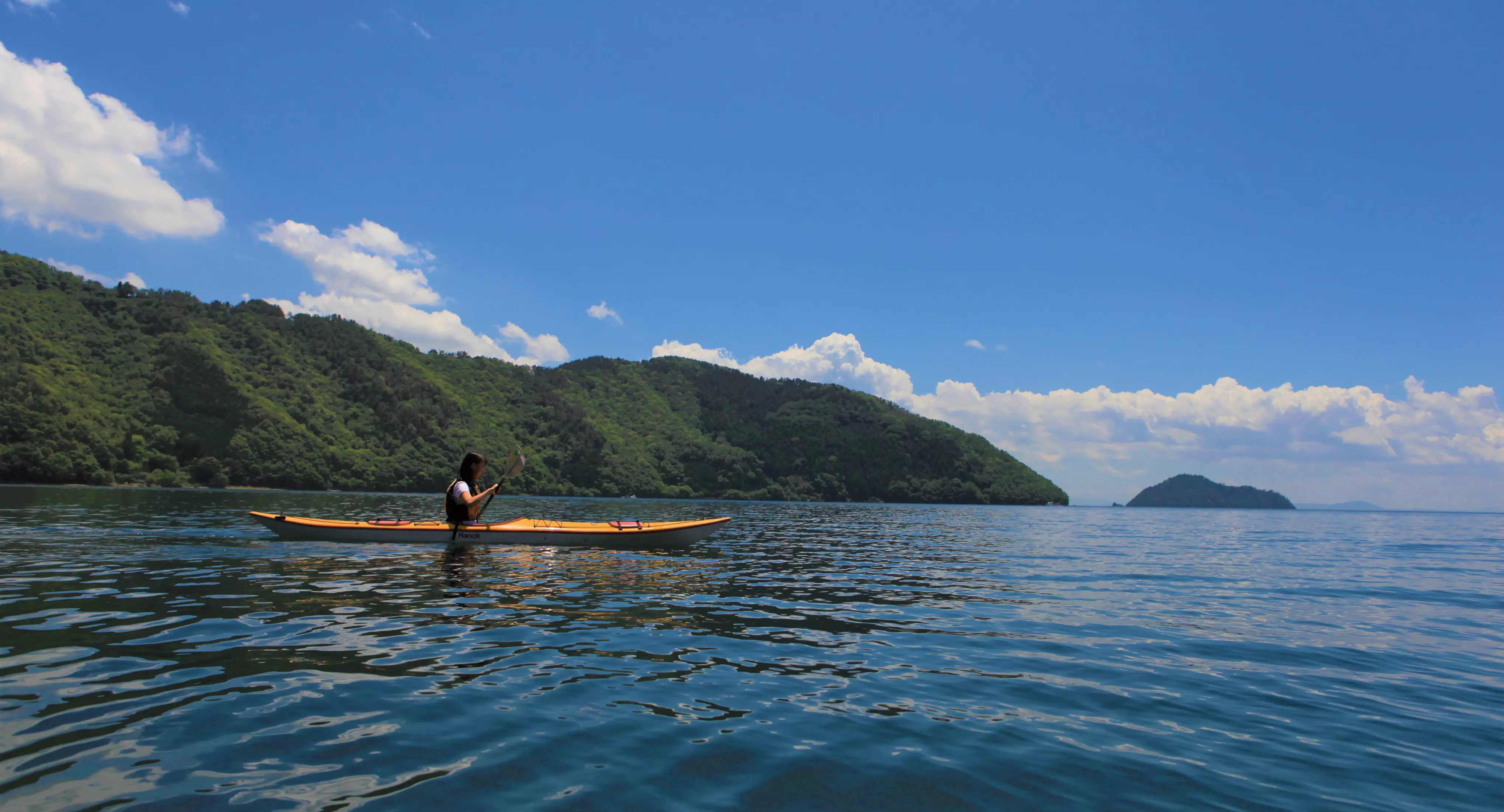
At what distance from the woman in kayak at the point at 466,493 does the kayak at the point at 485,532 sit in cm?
63

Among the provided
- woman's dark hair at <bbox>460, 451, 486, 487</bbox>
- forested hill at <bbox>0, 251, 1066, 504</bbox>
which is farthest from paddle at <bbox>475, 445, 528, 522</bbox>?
forested hill at <bbox>0, 251, 1066, 504</bbox>

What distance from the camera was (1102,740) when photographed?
7.36 meters

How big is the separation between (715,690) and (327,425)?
5594 inches

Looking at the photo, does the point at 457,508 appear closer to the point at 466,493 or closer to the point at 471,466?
the point at 466,493

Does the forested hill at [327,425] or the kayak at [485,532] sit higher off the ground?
the forested hill at [327,425]

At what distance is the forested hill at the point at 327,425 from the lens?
9850cm

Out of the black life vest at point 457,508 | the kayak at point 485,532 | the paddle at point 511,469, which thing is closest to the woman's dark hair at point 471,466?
the black life vest at point 457,508

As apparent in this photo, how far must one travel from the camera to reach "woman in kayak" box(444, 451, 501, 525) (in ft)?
73.2

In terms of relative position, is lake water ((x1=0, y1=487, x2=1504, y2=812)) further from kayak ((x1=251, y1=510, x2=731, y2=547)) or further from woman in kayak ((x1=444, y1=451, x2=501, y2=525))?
kayak ((x1=251, y1=510, x2=731, y2=547))

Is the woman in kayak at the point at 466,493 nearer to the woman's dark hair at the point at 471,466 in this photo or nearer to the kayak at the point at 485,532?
the woman's dark hair at the point at 471,466

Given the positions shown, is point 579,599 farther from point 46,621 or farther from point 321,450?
point 321,450

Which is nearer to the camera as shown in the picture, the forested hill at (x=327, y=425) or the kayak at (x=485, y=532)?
the kayak at (x=485, y=532)

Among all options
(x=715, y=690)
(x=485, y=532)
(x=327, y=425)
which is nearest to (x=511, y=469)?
(x=485, y=532)

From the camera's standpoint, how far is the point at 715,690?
876 centimetres
